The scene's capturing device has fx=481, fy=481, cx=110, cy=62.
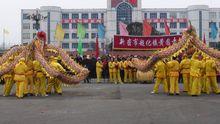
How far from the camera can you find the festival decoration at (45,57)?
17.7 m

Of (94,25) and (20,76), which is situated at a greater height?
(94,25)

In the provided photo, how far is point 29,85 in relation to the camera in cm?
1839

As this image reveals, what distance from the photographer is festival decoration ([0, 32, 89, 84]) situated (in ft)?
58.1

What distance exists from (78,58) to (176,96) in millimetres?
10984

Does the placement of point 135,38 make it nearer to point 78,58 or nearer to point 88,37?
point 78,58

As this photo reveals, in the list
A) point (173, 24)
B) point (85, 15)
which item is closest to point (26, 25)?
point (85, 15)

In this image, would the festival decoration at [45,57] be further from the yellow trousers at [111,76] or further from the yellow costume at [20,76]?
the yellow trousers at [111,76]

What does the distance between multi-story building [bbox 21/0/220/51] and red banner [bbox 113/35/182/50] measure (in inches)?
2920

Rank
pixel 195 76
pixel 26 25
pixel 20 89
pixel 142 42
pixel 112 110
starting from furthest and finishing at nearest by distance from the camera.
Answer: pixel 26 25 → pixel 142 42 → pixel 195 76 → pixel 20 89 → pixel 112 110

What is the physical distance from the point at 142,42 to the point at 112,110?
12446mm

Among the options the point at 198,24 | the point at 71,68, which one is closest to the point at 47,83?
the point at 71,68

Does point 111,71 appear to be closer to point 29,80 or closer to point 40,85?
point 40,85

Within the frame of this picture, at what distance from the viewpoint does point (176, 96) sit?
1705cm

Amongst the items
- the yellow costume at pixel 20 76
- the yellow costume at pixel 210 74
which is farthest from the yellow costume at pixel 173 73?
the yellow costume at pixel 20 76
